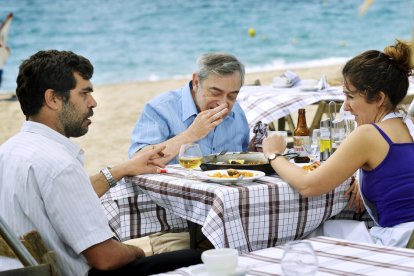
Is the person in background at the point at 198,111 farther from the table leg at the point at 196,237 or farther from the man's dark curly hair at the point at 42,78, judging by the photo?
the man's dark curly hair at the point at 42,78

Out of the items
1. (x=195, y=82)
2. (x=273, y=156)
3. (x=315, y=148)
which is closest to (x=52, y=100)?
(x=273, y=156)

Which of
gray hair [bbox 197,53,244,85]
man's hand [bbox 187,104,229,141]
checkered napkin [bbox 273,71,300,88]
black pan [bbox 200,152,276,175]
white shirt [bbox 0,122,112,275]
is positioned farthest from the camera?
checkered napkin [bbox 273,71,300,88]

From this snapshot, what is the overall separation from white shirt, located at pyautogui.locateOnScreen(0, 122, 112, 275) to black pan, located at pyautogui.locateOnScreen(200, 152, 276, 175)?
3.44 ft

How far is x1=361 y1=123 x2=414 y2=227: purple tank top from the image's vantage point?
338cm

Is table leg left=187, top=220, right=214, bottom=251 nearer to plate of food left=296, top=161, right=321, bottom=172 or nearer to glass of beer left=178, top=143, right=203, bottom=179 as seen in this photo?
glass of beer left=178, top=143, right=203, bottom=179

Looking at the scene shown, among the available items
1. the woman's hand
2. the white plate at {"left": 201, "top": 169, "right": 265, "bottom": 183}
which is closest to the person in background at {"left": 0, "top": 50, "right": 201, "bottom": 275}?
the white plate at {"left": 201, "top": 169, "right": 265, "bottom": 183}

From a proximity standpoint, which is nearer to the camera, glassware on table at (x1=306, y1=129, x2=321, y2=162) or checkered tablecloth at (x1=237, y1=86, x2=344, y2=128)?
glassware on table at (x1=306, y1=129, x2=321, y2=162)

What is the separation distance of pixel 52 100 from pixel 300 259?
1.38m

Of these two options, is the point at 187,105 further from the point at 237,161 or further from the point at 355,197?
the point at 355,197

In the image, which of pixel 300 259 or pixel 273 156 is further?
pixel 273 156

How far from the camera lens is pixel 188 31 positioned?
33375 millimetres

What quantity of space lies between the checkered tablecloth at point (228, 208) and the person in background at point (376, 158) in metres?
0.10

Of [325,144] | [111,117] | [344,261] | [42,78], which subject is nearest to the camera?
[344,261]

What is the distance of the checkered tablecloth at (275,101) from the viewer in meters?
6.77
